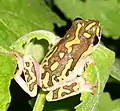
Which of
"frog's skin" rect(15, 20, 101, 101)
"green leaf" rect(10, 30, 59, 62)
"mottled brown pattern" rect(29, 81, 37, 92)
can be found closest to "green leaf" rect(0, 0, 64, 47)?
"green leaf" rect(10, 30, 59, 62)

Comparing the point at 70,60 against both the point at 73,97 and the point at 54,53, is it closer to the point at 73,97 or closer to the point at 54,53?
the point at 54,53

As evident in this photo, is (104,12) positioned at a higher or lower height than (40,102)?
higher

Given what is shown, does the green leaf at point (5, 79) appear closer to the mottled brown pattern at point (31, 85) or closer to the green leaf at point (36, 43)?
the green leaf at point (36, 43)

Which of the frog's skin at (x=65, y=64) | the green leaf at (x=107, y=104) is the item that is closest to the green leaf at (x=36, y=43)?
the frog's skin at (x=65, y=64)

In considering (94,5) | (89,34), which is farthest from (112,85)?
(89,34)

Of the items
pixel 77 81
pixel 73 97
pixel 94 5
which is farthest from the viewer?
pixel 94 5

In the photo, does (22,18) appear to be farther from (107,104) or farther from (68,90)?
(107,104)

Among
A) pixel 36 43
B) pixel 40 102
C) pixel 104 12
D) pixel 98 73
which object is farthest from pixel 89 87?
pixel 104 12
